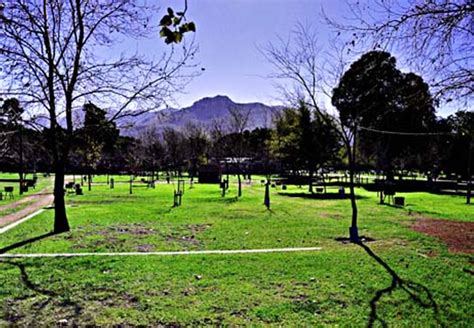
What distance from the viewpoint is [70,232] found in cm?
1454

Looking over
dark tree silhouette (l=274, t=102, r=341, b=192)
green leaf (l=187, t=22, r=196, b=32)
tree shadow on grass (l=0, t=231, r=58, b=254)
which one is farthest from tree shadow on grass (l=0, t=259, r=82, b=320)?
dark tree silhouette (l=274, t=102, r=341, b=192)

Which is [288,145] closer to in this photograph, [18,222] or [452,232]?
[452,232]

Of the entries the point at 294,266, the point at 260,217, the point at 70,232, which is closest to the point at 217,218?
the point at 260,217

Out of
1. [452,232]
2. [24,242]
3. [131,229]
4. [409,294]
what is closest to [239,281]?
[409,294]

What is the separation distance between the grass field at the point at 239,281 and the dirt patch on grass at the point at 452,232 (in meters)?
0.50

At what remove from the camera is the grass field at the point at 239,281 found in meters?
6.30

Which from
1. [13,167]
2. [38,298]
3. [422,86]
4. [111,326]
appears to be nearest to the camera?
[111,326]

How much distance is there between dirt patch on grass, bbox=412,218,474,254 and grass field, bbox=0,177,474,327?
50 cm

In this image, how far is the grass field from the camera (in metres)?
6.30

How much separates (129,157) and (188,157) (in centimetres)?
1010

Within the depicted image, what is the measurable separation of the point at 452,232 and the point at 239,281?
31.8 ft

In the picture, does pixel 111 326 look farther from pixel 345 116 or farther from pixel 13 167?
pixel 13 167

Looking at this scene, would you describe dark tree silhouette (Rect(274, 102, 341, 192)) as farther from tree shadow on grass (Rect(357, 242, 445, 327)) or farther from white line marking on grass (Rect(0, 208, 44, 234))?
tree shadow on grass (Rect(357, 242, 445, 327))

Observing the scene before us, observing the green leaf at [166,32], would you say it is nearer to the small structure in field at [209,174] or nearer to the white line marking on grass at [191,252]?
the white line marking on grass at [191,252]
